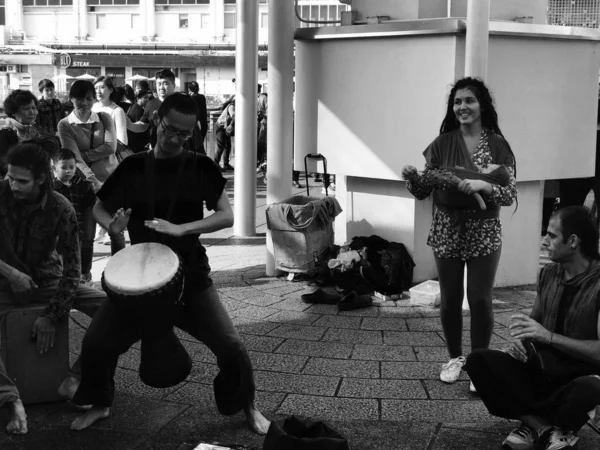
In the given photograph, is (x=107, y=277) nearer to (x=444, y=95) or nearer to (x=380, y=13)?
(x=444, y=95)

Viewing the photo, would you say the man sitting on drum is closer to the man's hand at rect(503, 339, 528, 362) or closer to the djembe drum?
the djembe drum

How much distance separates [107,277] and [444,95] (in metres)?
3.54

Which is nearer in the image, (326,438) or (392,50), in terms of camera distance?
(326,438)

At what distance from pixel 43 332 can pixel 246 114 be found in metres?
5.22

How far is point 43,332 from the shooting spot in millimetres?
4625

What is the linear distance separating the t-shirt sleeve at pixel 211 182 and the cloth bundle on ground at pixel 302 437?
3.67 ft

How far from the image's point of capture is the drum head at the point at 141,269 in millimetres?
3947

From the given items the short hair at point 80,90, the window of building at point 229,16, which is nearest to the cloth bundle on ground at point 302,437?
the short hair at point 80,90

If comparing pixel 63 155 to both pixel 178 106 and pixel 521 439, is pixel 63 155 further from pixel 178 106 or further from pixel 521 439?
pixel 521 439

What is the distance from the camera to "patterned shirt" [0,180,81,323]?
4.63 m

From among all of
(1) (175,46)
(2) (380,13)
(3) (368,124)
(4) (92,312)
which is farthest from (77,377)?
(1) (175,46)

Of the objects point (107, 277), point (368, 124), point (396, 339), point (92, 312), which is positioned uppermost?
point (368, 124)

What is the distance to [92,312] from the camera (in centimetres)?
493

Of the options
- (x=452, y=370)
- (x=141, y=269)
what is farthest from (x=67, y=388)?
(x=452, y=370)
